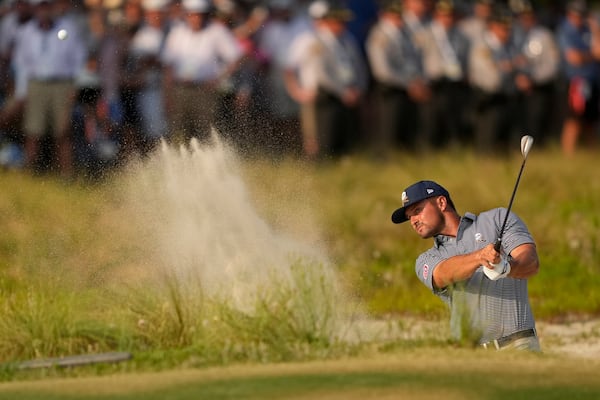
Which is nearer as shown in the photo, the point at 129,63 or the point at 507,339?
the point at 507,339

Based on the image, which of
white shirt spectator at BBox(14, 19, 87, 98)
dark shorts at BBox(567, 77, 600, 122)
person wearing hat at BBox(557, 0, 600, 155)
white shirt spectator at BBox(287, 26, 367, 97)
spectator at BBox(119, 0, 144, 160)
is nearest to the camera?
white shirt spectator at BBox(14, 19, 87, 98)

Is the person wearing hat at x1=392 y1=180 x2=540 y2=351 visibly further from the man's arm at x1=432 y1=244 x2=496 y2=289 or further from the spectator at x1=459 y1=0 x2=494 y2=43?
the spectator at x1=459 y1=0 x2=494 y2=43

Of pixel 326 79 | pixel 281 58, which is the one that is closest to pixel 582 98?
pixel 326 79

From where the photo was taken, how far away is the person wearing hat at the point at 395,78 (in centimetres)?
2411

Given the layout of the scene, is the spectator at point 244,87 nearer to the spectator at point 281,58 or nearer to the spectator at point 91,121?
the spectator at point 281,58

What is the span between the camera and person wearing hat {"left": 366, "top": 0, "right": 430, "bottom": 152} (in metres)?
24.1

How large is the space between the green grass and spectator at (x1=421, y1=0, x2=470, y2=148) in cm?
148

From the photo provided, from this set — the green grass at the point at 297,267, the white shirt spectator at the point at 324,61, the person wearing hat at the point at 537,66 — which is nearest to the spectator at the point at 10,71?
the green grass at the point at 297,267

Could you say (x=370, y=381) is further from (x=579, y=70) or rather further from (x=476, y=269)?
(x=579, y=70)

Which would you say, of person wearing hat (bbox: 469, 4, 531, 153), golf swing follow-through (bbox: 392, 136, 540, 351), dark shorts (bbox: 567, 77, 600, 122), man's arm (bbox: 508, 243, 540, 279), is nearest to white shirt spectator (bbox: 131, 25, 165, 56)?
person wearing hat (bbox: 469, 4, 531, 153)

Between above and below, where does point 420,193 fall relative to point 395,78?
below

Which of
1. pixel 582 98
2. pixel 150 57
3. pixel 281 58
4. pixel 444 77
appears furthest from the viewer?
pixel 582 98

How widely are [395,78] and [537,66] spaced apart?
3500mm

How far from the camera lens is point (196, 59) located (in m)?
21.4
